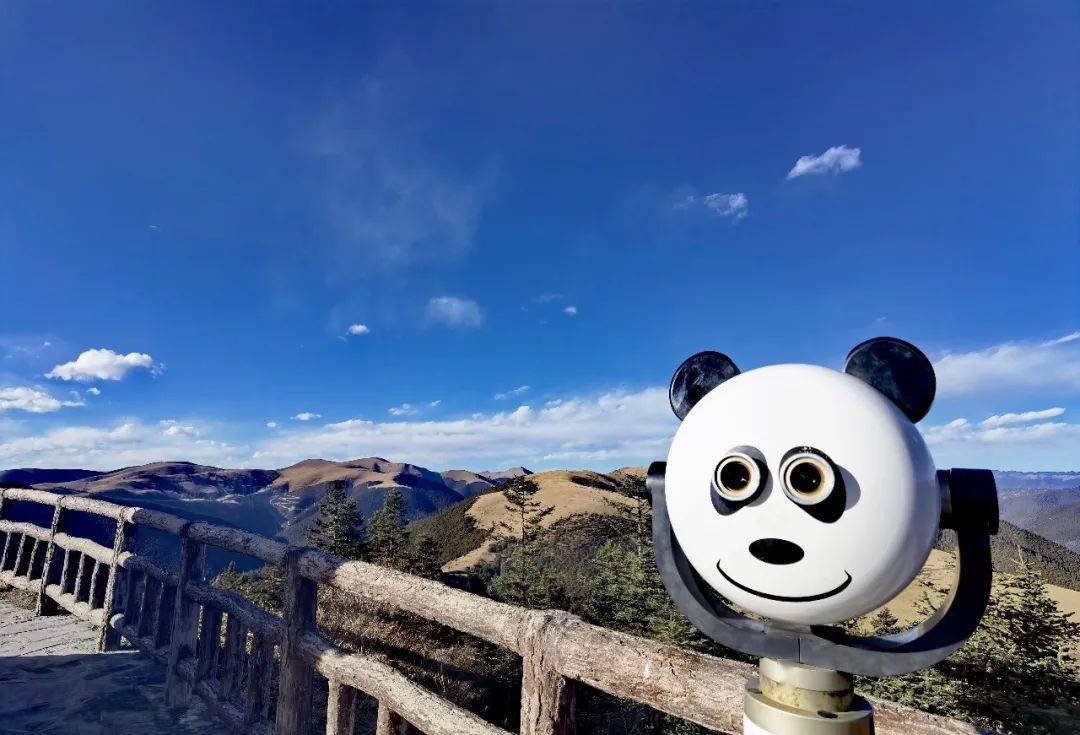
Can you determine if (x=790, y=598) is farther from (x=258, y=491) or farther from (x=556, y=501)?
(x=258, y=491)

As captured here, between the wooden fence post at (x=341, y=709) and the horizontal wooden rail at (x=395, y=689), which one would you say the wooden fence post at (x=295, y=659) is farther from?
the wooden fence post at (x=341, y=709)

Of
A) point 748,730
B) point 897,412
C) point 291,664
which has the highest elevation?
point 897,412

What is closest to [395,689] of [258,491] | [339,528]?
[339,528]

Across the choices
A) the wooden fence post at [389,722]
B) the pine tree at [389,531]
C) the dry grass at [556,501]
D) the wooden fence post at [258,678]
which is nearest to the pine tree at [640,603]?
the pine tree at [389,531]

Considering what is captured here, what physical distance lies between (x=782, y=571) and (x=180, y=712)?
5.71 m

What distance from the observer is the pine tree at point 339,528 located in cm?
2552

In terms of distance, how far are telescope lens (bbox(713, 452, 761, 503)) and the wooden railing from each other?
37.2 inches

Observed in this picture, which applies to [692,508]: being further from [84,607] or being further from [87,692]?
[84,607]

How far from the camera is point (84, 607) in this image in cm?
684

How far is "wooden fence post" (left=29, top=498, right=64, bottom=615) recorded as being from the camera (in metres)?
7.55

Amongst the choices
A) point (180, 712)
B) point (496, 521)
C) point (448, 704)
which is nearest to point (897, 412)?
point (448, 704)

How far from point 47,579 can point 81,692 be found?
379 centimetres

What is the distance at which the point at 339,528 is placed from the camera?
28734 mm

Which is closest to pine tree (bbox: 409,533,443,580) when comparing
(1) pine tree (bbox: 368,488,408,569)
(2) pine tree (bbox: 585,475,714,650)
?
(1) pine tree (bbox: 368,488,408,569)
